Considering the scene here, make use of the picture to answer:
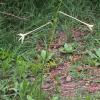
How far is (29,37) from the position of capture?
417 cm

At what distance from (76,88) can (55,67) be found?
1.53ft

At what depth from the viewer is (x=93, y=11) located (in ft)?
15.2

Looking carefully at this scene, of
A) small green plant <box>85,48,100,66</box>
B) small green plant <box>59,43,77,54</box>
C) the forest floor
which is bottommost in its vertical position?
the forest floor

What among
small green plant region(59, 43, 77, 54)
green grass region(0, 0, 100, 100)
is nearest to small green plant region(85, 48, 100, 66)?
green grass region(0, 0, 100, 100)

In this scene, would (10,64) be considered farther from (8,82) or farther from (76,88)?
(76,88)

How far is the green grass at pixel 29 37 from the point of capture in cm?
320

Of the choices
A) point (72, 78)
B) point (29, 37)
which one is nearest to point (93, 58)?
point (72, 78)

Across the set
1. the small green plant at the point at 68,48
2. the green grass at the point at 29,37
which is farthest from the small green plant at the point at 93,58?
the small green plant at the point at 68,48

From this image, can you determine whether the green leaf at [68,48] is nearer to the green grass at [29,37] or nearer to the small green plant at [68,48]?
the small green plant at [68,48]

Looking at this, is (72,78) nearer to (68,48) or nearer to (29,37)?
(68,48)

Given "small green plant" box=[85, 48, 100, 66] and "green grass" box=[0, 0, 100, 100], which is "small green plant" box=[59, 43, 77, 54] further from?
"small green plant" box=[85, 48, 100, 66]

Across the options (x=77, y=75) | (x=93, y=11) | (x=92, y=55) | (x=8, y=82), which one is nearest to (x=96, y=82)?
(x=77, y=75)

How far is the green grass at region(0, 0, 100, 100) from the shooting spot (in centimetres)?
320

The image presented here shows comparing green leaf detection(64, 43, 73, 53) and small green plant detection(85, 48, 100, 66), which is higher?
green leaf detection(64, 43, 73, 53)
